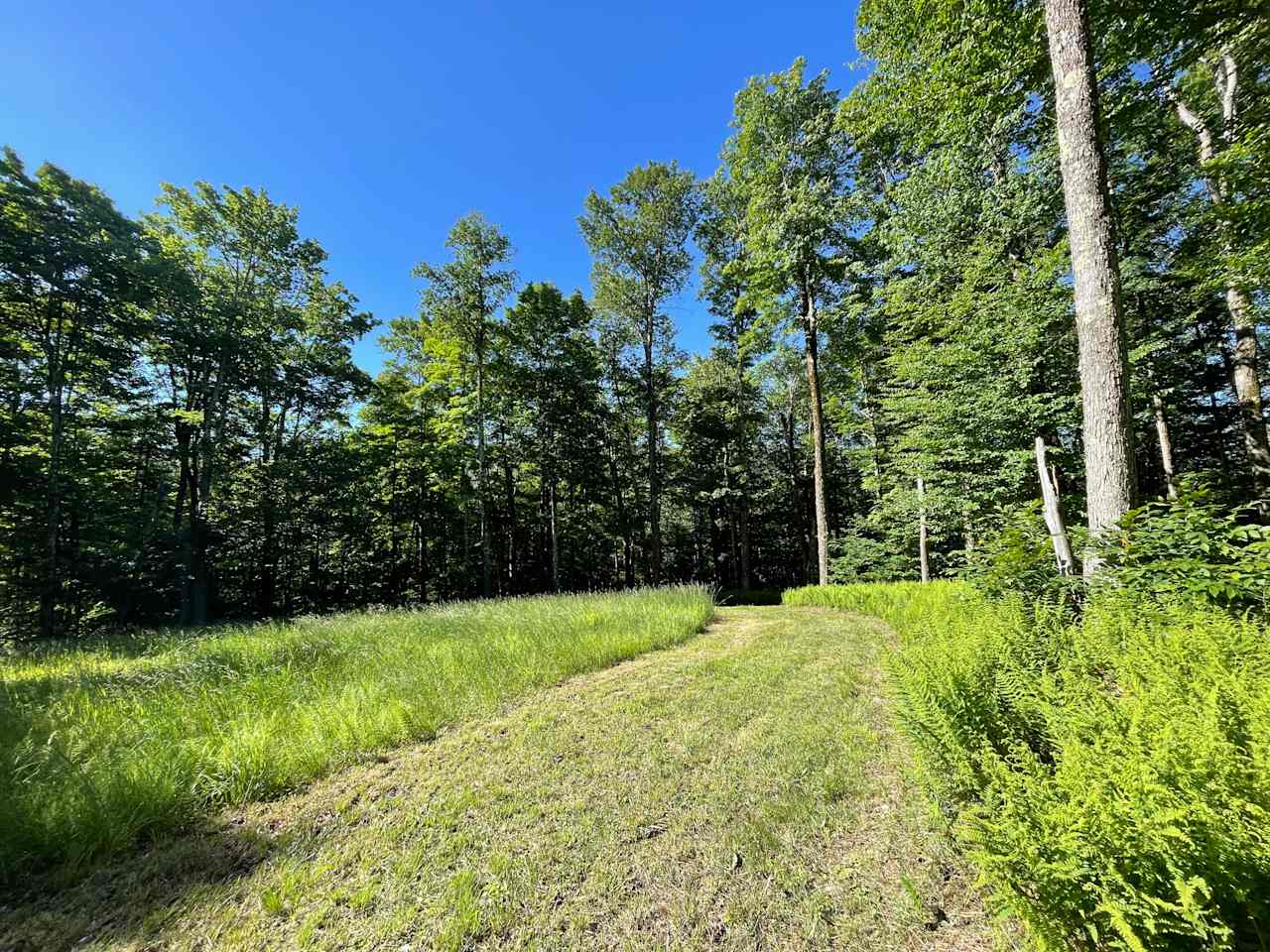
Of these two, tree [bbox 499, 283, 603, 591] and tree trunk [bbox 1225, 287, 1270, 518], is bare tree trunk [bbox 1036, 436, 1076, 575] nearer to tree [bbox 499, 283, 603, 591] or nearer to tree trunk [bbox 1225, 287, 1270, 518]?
tree trunk [bbox 1225, 287, 1270, 518]

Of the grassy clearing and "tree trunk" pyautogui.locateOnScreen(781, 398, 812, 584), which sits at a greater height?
"tree trunk" pyautogui.locateOnScreen(781, 398, 812, 584)

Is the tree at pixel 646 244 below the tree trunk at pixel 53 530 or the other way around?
the other way around

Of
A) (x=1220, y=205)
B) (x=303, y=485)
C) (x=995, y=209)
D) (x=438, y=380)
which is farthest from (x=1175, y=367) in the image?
(x=303, y=485)

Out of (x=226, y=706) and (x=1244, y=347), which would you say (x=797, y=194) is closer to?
(x=1244, y=347)

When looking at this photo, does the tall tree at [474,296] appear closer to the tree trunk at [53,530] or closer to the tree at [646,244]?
the tree at [646,244]

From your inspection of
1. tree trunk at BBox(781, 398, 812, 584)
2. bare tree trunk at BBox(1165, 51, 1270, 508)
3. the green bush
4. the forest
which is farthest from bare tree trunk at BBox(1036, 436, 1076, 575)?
tree trunk at BBox(781, 398, 812, 584)

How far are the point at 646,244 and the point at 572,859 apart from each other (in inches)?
766

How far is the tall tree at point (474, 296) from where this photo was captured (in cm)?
1711

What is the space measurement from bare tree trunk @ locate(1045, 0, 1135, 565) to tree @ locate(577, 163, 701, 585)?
14909 mm

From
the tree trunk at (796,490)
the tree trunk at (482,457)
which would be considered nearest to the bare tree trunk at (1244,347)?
the tree trunk at (796,490)

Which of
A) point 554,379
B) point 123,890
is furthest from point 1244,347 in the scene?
point 554,379

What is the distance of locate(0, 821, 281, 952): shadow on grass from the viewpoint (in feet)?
6.15

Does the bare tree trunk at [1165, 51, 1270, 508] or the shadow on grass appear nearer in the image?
the shadow on grass

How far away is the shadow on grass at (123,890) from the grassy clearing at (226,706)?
160 mm
